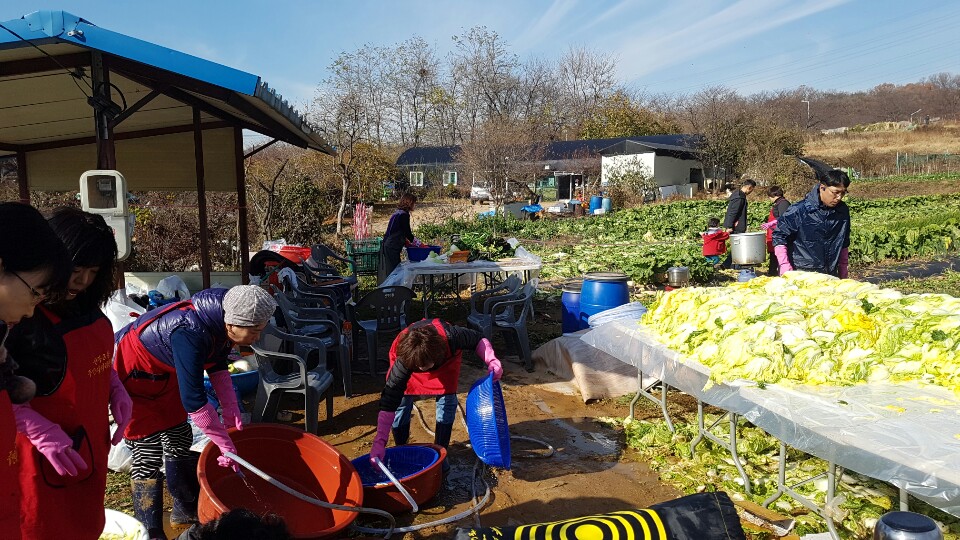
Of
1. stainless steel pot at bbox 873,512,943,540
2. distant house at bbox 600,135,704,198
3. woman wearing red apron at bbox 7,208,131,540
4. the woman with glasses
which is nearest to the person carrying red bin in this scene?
stainless steel pot at bbox 873,512,943,540

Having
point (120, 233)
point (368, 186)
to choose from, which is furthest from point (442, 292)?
point (368, 186)

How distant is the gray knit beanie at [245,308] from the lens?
2875mm

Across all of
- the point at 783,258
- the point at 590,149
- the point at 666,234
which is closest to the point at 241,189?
the point at 783,258

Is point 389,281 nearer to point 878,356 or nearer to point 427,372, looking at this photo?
point 427,372

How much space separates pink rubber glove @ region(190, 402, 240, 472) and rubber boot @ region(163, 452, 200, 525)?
575mm

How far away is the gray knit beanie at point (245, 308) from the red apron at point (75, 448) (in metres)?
0.64

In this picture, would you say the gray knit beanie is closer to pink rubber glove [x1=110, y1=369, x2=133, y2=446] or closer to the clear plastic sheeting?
pink rubber glove [x1=110, y1=369, x2=133, y2=446]

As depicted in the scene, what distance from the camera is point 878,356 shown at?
343 cm

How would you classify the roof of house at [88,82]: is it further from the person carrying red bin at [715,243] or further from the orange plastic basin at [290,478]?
the person carrying red bin at [715,243]

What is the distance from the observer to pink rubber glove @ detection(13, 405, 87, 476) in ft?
6.18

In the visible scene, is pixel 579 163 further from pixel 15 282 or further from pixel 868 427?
pixel 15 282

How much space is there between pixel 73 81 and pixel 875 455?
6872 mm

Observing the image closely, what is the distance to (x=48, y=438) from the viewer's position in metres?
1.92

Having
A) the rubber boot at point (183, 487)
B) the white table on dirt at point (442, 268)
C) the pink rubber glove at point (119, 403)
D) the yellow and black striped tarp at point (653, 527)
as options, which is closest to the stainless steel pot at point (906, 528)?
the yellow and black striped tarp at point (653, 527)
